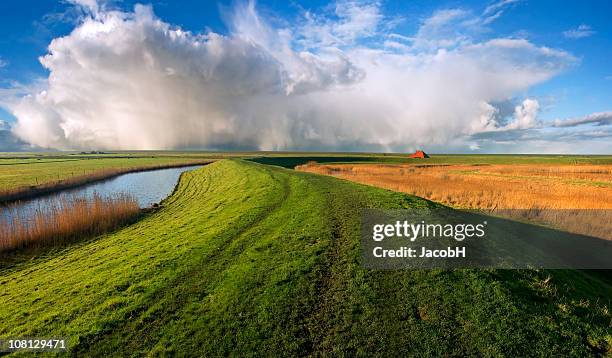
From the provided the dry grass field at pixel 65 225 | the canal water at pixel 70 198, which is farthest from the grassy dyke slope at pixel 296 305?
the canal water at pixel 70 198

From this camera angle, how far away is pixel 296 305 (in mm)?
10078

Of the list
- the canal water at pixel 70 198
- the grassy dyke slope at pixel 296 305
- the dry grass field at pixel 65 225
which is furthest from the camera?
the canal water at pixel 70 198

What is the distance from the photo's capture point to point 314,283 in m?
11.3

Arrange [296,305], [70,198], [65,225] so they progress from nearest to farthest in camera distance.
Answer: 1. [296,305]
2. [65,225]
3. [70,198]

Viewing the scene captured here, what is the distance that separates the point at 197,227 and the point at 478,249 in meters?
17.8

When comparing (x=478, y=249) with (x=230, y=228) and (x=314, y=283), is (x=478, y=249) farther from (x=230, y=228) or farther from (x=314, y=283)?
(x=230, y=228)

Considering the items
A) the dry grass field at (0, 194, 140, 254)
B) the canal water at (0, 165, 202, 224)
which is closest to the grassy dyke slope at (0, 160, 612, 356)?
the dry grass field at (0, 194, 140, 254)

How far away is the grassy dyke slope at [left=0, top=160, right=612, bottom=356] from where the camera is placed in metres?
8.45

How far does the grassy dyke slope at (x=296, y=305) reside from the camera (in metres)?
8.45

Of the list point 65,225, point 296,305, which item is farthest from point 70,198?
point 296,305

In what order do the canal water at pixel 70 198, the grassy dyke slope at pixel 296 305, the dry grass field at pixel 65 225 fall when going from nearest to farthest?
the grassy dyke slope at pixel 296 305 < the dry grass field at pixel 65 225 < the canal water at pixel 70 198

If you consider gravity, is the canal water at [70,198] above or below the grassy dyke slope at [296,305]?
below

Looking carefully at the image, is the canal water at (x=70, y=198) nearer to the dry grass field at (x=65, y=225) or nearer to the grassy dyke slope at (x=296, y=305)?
the dry grass field at (x=65, y=225)

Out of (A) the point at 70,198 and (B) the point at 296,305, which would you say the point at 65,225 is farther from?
(A) the point at 70,198
